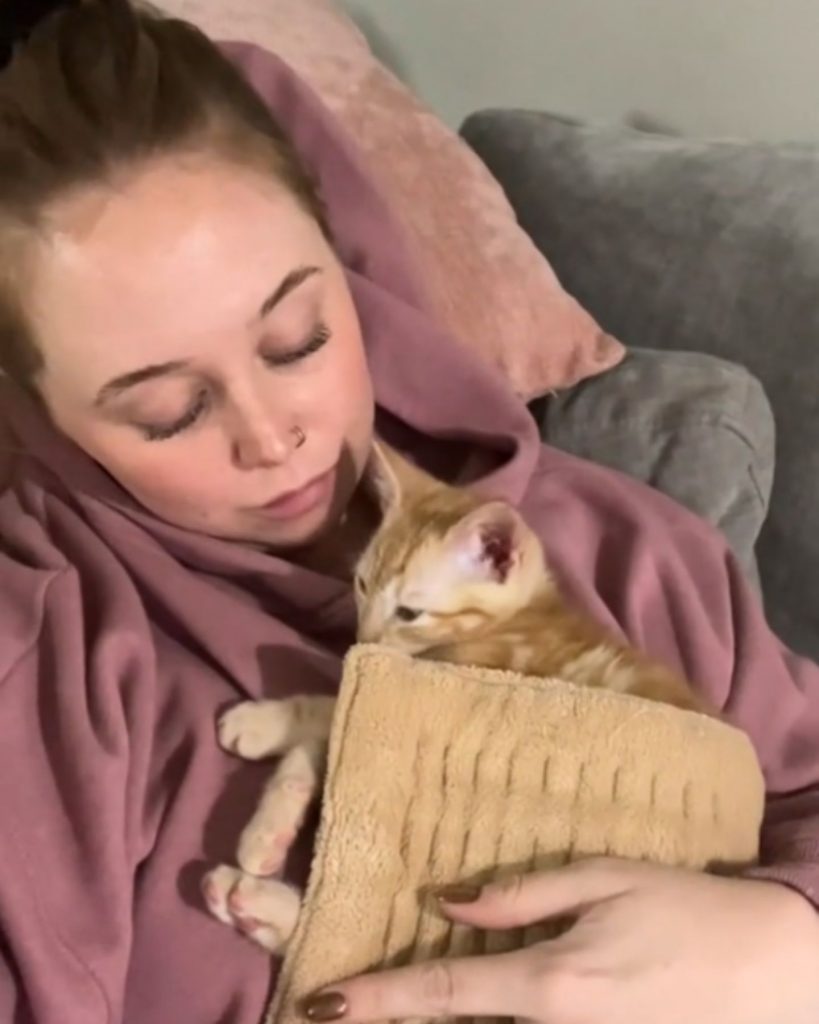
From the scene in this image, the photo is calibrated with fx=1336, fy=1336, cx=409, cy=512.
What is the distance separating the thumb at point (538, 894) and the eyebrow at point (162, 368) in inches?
14.7

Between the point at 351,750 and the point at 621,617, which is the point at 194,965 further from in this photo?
the point at 621,617

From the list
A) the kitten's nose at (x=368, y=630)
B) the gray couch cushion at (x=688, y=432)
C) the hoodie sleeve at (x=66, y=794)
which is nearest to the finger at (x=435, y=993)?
the hoodie sleeve at (x=66, y=794)

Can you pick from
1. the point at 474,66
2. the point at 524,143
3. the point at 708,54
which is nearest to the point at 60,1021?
the point at 524,143

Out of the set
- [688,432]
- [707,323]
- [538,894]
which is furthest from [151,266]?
[707,323]

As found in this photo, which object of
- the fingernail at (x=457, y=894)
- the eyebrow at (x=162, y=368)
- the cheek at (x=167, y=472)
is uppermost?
the eyebrow at (x=162, y=368)

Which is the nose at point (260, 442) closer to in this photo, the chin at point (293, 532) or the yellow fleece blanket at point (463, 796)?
the chin at point (293, 532)

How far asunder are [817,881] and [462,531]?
33 cm

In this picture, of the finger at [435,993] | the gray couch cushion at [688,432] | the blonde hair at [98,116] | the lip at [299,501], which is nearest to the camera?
the finger at [435,993]

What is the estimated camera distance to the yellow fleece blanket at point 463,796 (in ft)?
2.59

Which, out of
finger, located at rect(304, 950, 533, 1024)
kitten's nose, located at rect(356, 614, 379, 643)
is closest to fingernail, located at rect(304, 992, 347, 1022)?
finger, located at rect(304, 950, 533, 1024)

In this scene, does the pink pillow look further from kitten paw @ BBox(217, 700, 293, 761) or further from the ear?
kitten paw @ BBox(217, 700, 293, 761)

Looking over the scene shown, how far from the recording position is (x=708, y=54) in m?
1.56

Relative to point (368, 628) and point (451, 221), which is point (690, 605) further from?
point (451, 221)

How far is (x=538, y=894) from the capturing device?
77 cm
